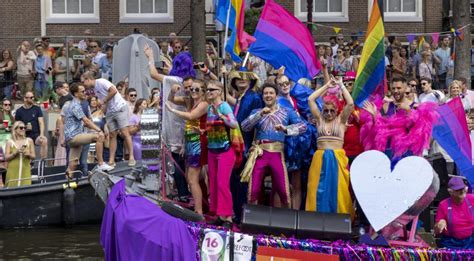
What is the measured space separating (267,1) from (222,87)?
4.80 ft

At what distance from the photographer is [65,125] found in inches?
663

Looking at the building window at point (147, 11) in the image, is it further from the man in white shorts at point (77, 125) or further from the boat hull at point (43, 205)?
the man in white shorts at point (77, 125)

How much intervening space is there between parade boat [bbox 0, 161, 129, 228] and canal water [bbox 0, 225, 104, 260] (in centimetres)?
16

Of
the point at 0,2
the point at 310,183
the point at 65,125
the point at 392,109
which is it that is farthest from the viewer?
the point at 0,2

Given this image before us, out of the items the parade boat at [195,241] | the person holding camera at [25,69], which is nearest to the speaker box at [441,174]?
the parade boat at [195,241]

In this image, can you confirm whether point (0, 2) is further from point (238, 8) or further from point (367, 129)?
point (367, 129)

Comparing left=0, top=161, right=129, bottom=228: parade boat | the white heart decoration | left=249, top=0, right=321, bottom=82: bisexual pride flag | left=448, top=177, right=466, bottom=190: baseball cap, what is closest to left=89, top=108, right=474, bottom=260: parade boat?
the white heart decoration

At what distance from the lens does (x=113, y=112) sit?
54.1 ft

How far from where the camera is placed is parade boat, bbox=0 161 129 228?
17.2 m

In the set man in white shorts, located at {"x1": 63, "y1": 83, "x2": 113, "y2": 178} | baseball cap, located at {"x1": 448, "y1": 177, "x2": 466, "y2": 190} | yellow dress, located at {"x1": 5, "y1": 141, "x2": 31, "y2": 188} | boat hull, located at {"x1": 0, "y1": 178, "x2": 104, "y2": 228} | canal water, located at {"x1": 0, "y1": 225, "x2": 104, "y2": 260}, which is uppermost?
man in white shorts, located at {"x1": 63, "y1": 83, "x2": 113, "y2": 178}

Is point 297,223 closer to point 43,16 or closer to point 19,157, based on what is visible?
point 19,157

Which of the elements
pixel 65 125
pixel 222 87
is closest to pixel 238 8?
pixel 222 87

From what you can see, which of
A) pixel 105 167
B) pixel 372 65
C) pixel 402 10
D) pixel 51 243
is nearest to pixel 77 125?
pixel 105 167

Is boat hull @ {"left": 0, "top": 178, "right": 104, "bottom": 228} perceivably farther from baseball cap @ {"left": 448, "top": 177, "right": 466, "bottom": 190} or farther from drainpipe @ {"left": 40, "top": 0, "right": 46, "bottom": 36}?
drainpipe @ {"left": 40, "top": 0, "right": 46, "bottom": 36}
